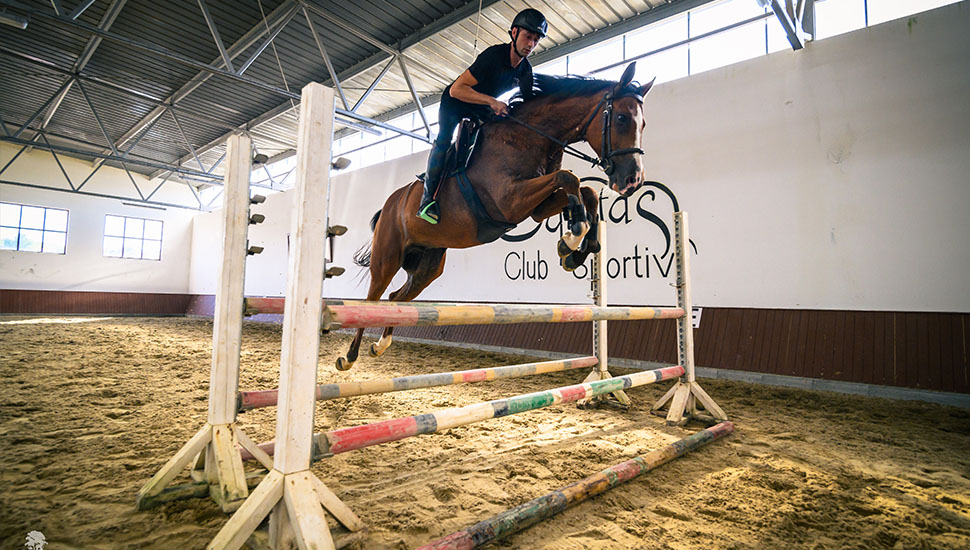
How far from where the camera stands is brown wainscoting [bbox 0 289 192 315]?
1116cm

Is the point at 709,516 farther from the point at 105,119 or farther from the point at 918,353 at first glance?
the point at 105,119

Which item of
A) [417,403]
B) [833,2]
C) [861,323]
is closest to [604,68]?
[833,2]

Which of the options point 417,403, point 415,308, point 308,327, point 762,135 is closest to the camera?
point 308,327

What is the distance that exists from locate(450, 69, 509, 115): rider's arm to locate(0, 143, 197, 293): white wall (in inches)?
601

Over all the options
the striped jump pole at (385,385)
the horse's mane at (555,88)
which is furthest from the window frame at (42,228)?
the horse's mane at (555,88)

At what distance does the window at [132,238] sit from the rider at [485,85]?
15119 millimetres

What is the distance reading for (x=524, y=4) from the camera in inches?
213

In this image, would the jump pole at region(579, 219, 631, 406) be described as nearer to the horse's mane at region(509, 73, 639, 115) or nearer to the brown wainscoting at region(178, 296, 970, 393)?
the horse's mane at region(509, 73, 639, 115)

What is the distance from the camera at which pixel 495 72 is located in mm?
2119

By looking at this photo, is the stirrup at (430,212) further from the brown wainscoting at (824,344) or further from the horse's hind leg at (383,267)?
the brown wainscoting at (824,344)

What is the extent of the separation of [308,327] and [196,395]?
8.58 feet

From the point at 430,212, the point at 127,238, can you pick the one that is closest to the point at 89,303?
the point at 127,238

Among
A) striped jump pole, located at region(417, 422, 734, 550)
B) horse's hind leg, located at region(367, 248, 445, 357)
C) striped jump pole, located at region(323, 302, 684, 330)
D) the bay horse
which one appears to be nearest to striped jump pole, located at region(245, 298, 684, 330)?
striped jump pole, located at region(323, 302, 684, 330)

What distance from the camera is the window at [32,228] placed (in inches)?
440
